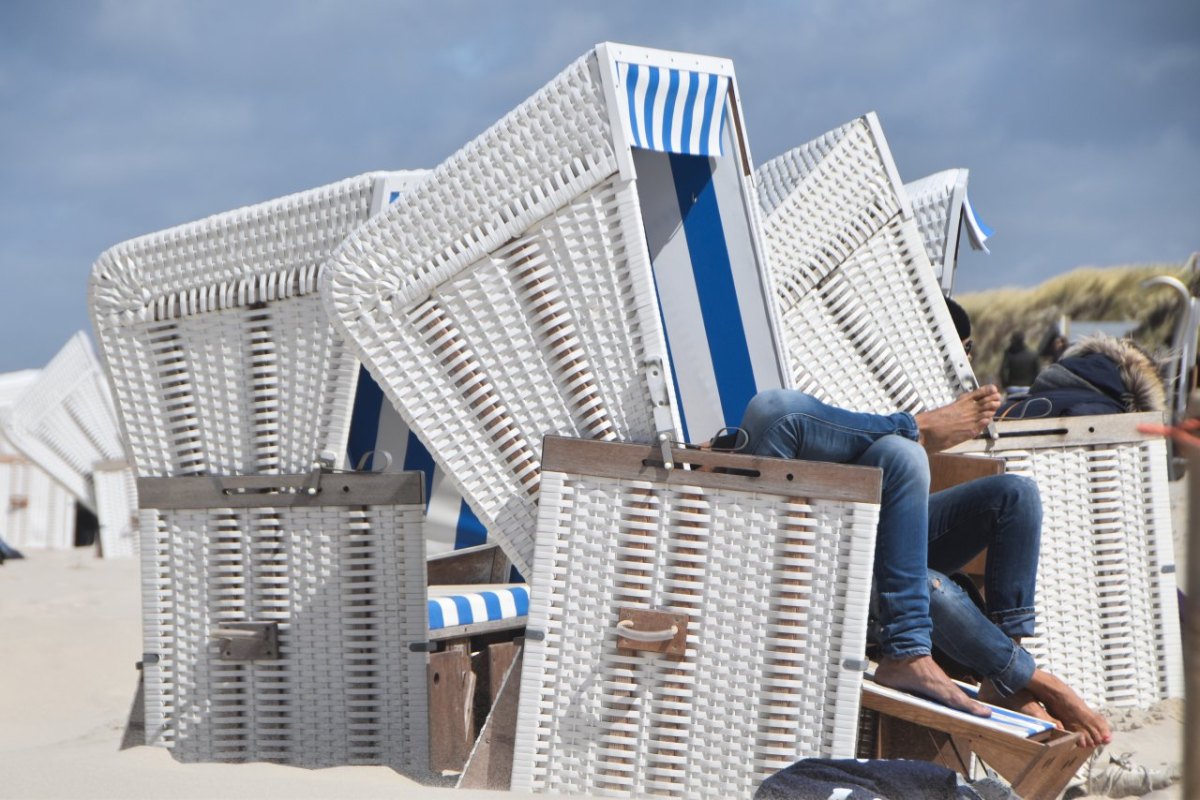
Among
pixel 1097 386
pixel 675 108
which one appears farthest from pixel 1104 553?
pixel 675 108

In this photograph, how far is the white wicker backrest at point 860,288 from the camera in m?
3.20

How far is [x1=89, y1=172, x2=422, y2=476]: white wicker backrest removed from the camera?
2.75 metres

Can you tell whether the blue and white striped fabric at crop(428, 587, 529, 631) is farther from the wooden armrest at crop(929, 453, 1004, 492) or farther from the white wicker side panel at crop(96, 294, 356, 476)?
the wooden armrest at crop(929, 453, 1004, 492)

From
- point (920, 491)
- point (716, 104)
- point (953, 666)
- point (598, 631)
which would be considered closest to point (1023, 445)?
point (953, 666)

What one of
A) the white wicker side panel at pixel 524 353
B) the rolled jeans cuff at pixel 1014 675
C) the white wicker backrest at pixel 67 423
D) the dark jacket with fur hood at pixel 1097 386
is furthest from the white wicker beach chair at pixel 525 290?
the white wicker backrest at pixel 67 423

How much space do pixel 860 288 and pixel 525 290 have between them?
1206 millimetres

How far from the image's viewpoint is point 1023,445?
331 centimetres

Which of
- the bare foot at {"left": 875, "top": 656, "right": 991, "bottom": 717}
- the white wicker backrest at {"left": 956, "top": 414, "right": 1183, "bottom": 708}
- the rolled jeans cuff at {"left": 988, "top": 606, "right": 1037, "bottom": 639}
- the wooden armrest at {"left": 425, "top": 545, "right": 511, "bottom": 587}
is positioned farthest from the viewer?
the wooden armrest at {"left": 425, "top": 545, "right": 511, "bottom": 587}

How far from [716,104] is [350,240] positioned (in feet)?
2.84

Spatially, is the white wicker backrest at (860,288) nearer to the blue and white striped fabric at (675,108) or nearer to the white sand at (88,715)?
the blue and white striped fabric at (675,108)

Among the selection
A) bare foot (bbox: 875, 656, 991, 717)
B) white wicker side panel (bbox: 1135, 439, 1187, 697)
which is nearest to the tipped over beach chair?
white wicker side panel (bbox: 1135, 439, 1187, 697)

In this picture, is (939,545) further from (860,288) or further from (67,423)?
(67,423)

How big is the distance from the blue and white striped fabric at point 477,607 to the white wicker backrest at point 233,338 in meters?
0.44

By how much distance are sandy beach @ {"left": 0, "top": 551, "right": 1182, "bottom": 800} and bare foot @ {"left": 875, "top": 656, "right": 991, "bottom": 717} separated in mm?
761
